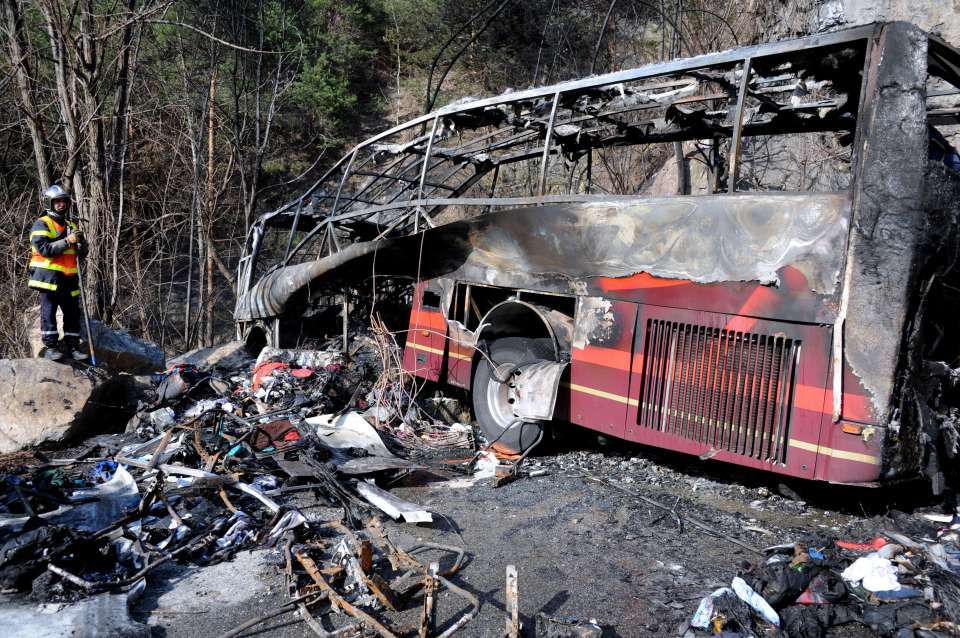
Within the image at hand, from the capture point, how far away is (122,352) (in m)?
8.17

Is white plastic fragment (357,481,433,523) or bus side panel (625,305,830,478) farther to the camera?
white plastic fragment (357,481,433,523)

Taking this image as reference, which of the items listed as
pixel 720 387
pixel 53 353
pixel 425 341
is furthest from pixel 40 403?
pixel 720 387

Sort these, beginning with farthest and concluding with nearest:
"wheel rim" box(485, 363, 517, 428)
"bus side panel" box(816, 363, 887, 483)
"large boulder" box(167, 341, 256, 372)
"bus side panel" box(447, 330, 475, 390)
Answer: "large boulder" box(167, 341, 256, 372) < "bus side panel" box(447, 330, 475, 390) < "wheel rim" box(485, 363, 517, 428) < "bus side panel" box(816, 363, 887, 483)

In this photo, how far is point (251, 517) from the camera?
441 cm

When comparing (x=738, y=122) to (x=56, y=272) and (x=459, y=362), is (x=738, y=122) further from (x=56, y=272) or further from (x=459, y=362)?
(x=56, y=272)

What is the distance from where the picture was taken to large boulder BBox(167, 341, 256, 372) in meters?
8.71

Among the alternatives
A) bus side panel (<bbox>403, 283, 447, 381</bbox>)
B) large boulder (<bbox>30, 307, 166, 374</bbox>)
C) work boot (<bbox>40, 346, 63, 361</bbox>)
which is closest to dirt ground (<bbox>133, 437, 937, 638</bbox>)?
bus side panel (<bbox>403, 283, 447, 381</bbox>)

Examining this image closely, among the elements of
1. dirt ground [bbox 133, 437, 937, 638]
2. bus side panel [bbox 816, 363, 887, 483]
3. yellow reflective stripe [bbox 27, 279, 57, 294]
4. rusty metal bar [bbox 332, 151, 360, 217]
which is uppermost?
rusty metal bar [bbox 332, 151, 360, 217]

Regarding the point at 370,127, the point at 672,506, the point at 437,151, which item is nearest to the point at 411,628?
the point at 672,506

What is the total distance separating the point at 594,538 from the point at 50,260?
20.8 ft

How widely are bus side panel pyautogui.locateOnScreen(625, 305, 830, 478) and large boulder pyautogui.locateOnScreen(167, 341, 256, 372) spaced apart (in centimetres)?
563

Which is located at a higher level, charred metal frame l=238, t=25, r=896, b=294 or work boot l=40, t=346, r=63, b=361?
charred metal frame l=238, t=25, r=896, b=294

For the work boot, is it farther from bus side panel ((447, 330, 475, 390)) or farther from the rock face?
bus side panel ((447, 330, 475, 390))

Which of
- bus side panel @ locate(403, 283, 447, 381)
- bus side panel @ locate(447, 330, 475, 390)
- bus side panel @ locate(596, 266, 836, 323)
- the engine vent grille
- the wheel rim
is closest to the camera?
bus side panel @ locate(596, 266, 836, 323)
